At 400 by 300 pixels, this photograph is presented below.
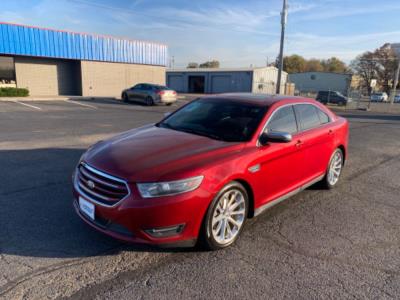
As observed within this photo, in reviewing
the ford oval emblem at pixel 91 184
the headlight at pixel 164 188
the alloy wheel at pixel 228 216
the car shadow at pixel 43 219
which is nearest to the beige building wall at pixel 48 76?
the car shadow at pixel 43 219

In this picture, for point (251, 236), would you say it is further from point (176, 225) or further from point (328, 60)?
point (328, 60)

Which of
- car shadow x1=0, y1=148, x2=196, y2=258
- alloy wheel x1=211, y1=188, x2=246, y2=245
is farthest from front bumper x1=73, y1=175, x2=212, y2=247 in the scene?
car shadow x1=0, y1=148, x2=196, y2=258

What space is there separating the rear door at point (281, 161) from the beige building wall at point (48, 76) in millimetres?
25868

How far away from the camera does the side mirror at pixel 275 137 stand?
3389 millimetres

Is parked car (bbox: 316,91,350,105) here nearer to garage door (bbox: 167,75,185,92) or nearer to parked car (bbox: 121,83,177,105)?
parked car (bbox: 121,83,177,105)

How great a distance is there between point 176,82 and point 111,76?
929 inches

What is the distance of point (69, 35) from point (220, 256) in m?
26.9

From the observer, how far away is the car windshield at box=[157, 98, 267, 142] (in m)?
3.66

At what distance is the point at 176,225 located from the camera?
2.77 meters

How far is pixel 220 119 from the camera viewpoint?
3.99m

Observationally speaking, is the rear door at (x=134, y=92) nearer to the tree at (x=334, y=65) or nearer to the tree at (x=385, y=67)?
the tree at (x=385, y=67)

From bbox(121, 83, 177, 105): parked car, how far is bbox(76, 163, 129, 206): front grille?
60.9 ft

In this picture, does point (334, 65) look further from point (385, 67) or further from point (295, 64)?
point (385, 67)

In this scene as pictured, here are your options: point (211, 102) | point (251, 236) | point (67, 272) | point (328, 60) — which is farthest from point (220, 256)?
point (328, 60)
